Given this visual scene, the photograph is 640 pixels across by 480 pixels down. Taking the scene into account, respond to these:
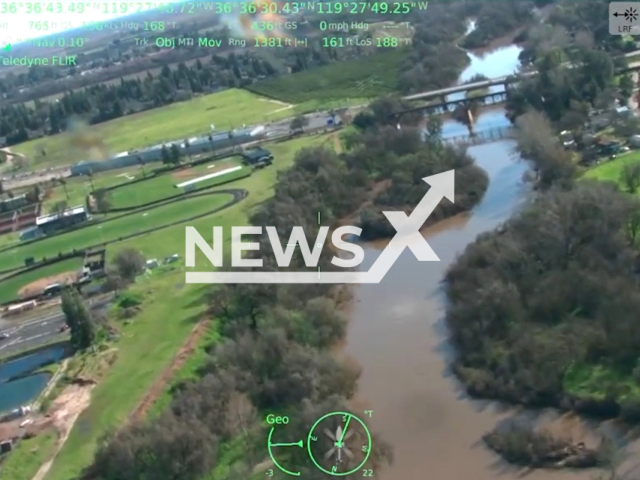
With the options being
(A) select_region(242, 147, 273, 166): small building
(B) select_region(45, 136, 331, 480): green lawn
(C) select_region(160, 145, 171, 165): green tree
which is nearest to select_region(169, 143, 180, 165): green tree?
(C) select_region(160, 145, 171, 165): green tree

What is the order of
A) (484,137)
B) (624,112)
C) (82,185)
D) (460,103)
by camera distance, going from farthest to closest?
(460,103) < (82,185) < (484,137) < (624,112)

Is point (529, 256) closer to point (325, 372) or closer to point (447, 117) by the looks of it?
point (325, 372)

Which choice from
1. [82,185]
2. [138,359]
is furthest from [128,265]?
[82,185]

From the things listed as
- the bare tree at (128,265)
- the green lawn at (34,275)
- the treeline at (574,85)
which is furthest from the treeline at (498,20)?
the bare tree at (128,265)

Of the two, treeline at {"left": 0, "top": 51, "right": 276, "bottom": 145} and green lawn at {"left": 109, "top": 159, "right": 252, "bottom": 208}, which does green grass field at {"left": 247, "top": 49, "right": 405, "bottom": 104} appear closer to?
treeline at {"left": 0, "top": 51, "right": 276, "bottom": 145}

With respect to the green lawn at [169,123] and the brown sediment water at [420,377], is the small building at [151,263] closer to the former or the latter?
the brown sediment water at [420,377]

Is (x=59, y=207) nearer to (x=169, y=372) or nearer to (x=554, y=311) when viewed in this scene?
(x=169, y=372)

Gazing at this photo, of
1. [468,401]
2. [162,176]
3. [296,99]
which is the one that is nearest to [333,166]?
[162,176]
